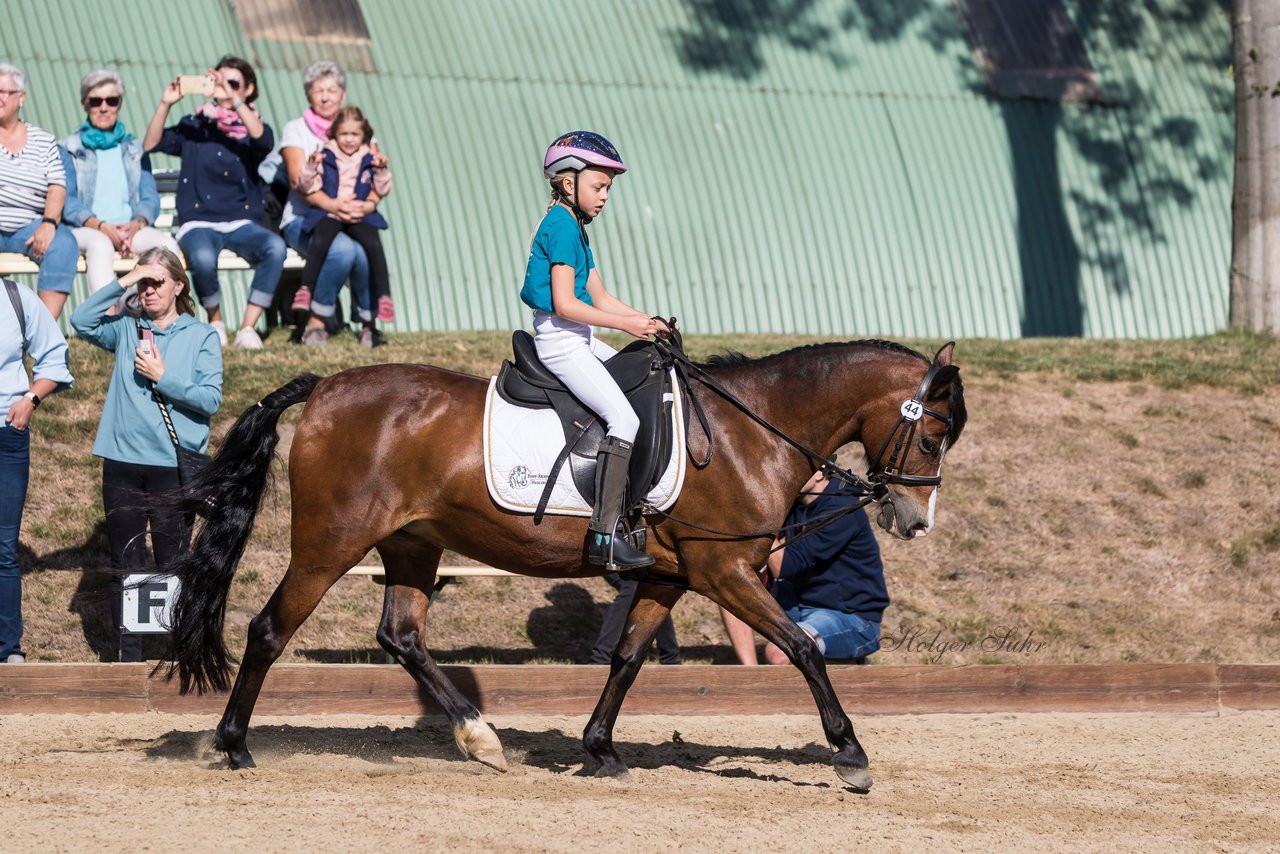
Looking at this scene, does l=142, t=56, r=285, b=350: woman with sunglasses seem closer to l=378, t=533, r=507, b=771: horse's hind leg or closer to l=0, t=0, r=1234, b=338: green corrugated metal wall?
l=0, t=0, r=1234, b=338: green corrugated metal wall

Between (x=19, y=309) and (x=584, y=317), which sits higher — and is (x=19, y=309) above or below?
above

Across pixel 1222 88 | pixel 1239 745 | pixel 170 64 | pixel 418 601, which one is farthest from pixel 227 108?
pixel 1222 88

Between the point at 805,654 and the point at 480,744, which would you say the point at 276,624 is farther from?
the point at 805,654

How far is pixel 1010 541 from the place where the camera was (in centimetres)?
1079

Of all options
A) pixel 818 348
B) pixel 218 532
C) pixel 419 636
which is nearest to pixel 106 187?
pixel 218 532

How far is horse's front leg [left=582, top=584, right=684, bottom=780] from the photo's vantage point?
7.06m

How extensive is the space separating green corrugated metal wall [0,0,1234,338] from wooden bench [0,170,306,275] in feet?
4.18

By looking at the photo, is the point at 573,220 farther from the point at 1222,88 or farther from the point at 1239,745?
the point at 1222,88

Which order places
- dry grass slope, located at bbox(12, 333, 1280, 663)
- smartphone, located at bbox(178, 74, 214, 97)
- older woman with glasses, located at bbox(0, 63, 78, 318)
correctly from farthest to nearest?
smartphone, located at bbox(178, 74, 214, 97) → older woman with glasses, located at bbox(0, 63, 78, 318) → dry grass slope, located at bbox(12, 333, 1280, 663)

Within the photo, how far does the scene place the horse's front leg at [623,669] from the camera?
7.06m

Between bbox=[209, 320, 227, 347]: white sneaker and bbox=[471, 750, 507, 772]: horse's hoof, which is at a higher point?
bbox=[209, 320, 227, 347]: white sneaker

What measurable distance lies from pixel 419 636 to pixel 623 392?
150 centimetres

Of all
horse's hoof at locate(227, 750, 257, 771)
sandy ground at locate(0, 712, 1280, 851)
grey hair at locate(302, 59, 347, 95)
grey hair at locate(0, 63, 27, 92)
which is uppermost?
grey hair at locate(302, 59, 347, 95)

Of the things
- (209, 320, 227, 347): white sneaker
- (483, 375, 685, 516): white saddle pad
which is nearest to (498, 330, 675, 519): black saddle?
(483, 375, 685, 516): white saddle pad
